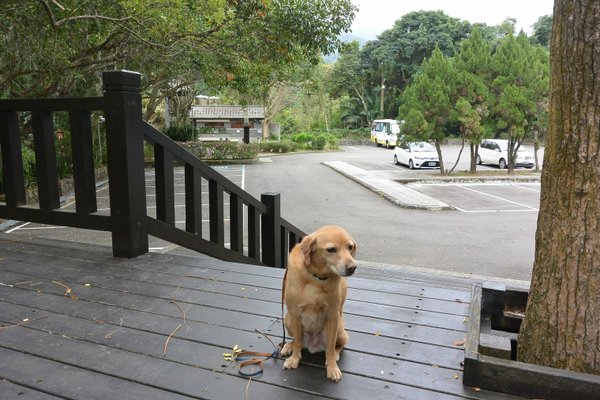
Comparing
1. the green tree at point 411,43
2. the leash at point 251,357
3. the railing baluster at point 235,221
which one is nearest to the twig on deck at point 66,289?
the leash at point 251,357

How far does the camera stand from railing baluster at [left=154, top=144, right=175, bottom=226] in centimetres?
351

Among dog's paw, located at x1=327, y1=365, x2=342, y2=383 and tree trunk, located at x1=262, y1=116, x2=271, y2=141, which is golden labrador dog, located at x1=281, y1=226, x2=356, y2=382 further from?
tree trunk, located at x1=262, y1=116, x2=271, y2=141

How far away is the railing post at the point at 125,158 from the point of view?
319cm

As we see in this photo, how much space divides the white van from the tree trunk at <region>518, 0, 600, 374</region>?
125 ft

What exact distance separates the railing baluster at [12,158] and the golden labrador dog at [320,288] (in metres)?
2.88

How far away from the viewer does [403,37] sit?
42812mm

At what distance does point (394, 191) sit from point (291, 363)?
14.3 m

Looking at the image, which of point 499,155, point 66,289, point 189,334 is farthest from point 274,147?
point 189,334

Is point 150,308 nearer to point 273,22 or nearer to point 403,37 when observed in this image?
A: point 273,22

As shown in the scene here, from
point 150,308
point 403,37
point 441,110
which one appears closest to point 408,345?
point 150,308

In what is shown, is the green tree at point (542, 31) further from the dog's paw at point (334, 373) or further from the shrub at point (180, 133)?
the dog's paw at point (334, 373)

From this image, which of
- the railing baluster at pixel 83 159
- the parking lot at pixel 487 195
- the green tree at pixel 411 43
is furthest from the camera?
the green tree at pixel 411 43

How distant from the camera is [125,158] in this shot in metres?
3.23

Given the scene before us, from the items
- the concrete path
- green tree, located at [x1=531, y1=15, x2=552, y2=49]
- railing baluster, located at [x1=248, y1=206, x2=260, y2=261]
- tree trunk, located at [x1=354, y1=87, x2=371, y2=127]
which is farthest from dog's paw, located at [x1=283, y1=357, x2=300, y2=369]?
green tree, located at [x1=531, y1=15, x2=552, y2=49]
